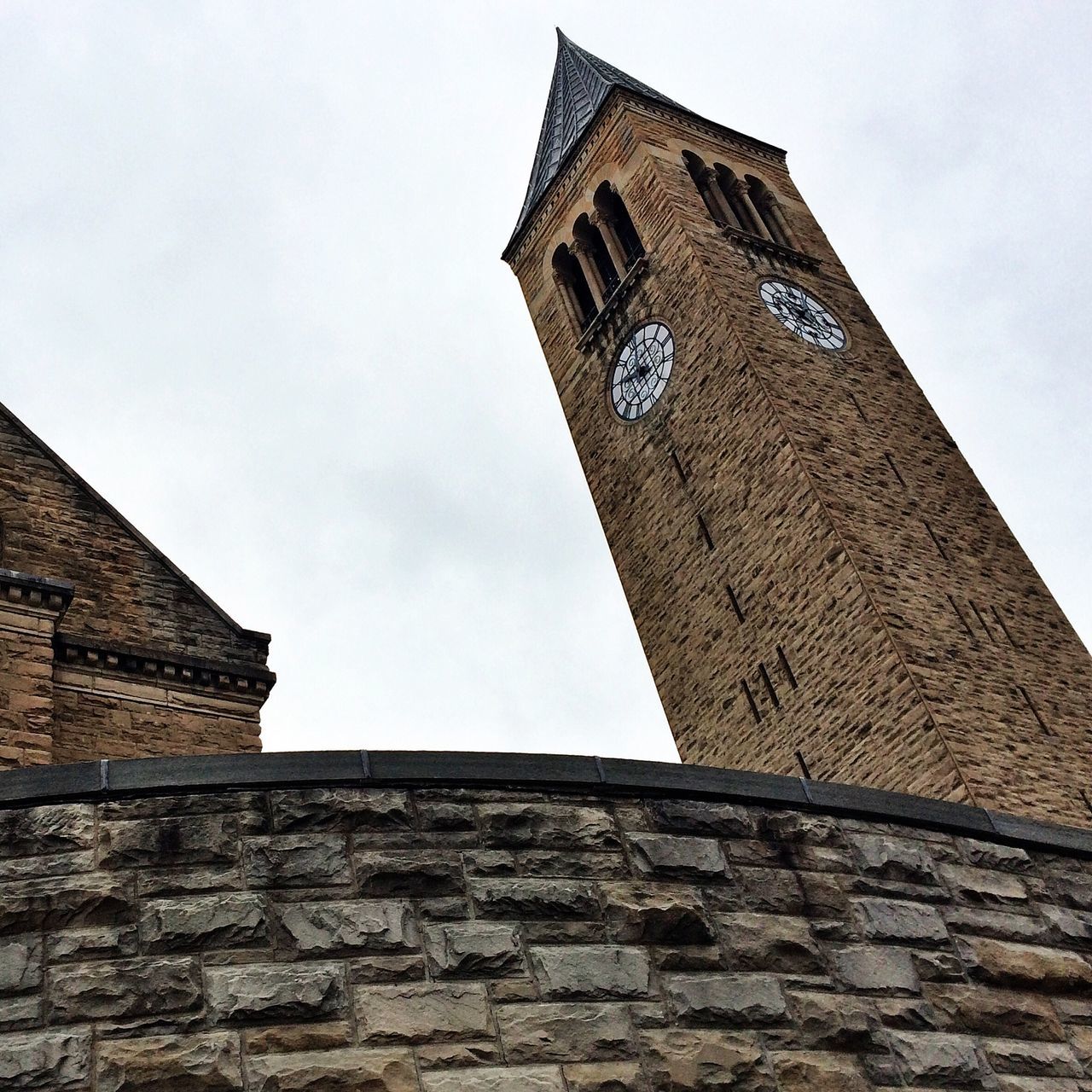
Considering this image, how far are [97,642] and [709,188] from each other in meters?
18.7

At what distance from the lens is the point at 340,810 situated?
564cm

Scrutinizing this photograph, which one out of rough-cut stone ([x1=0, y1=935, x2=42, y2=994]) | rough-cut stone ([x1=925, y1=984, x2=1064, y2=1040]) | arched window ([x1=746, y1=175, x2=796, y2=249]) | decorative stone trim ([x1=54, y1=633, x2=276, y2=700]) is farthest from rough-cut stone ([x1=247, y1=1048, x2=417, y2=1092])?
arched window ([x1=746, y1=175, x2=796, y2=249])

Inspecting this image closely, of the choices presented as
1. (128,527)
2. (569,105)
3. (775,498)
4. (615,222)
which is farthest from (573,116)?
(128,527)

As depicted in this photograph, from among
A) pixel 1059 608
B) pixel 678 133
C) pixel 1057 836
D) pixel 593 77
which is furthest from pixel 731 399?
pixel 1057 836

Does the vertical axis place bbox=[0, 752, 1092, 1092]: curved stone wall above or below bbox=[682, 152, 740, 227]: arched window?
below

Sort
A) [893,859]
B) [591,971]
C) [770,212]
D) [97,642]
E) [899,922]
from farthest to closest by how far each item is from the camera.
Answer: [770,212], [97,642], [893,859], [899,922], [591,971]

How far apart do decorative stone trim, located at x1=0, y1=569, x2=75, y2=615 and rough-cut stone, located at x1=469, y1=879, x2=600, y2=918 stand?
908cm

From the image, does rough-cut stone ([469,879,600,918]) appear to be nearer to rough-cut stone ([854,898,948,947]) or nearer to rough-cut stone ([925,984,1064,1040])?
rough-cut stone ([854,898,948,947])

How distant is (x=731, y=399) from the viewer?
2347 cm

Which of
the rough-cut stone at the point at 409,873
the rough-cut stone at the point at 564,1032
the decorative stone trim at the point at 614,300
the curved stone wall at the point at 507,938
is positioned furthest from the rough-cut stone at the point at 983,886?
the decorative stone trim at the point at 614,300

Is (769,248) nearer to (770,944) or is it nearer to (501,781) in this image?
(501,781)

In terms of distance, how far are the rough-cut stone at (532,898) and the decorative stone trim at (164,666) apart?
9204 mm

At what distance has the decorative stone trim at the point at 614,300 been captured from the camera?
88.6ft

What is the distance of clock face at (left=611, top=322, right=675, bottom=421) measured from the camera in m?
25.6
